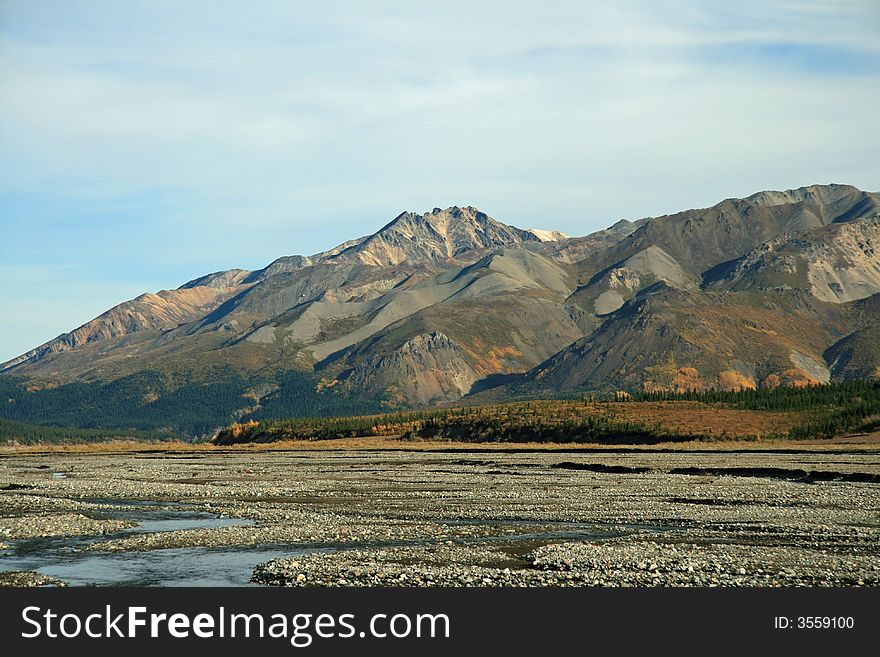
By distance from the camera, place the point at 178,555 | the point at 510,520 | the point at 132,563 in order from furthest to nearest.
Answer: the point at 510,520
the point at 178,555
the point at 132,563

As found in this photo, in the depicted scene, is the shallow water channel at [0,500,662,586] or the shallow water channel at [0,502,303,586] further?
the shallow water channel at [0,500,662,586]

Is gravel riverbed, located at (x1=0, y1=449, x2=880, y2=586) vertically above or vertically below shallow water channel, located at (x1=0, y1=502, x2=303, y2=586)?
below

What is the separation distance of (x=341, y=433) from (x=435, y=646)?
171183 millimetres

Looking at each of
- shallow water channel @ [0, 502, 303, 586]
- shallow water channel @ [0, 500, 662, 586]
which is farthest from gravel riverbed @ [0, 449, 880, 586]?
shallow water channel @ [0, 502, 303, 586]

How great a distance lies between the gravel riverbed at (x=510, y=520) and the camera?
35.3 m

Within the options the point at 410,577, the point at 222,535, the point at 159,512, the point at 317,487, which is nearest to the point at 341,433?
the point at 317,487

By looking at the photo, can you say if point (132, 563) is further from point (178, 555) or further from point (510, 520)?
point (510, 520)

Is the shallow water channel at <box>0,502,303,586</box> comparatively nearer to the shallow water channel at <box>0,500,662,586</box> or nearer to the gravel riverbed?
the shallow water channel at <box>0,500,662,586</box>

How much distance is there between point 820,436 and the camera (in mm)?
136750

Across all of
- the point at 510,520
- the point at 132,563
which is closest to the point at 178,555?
the point at 132,563

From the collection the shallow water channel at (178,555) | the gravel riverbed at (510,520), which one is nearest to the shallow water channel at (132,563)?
the shallow water channel at (178,555)

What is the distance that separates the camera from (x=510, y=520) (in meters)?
52.5

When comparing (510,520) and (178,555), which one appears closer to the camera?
(178,555)

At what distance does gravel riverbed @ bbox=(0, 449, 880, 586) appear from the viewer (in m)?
35.3
